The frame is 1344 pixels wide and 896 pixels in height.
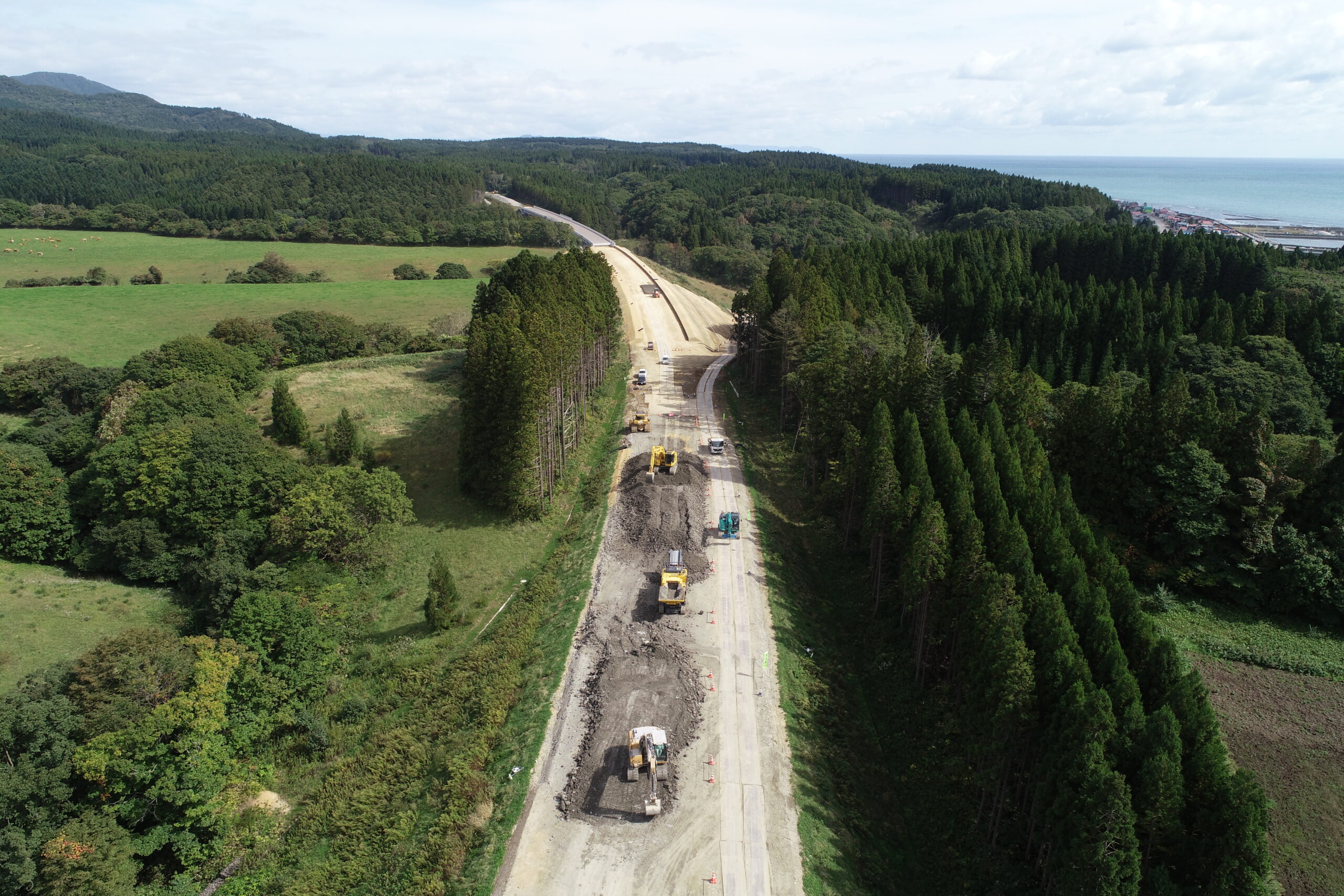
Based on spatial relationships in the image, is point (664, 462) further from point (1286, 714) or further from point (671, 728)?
point (1286, 714)

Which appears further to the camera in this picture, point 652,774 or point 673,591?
point 673,591

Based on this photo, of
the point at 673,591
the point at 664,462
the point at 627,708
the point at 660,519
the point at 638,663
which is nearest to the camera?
the point at 627,708

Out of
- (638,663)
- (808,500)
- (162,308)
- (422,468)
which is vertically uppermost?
(162,308)

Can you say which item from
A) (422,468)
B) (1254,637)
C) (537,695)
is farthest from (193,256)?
(1254,637)

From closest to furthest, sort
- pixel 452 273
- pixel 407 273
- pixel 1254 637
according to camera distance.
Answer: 1. pixel 1254 637
2. pixel 407 273
3. pixel 452 273

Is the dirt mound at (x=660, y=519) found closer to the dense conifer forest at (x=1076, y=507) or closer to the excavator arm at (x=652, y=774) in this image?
the dense conifer forest at (x=1076, y=507)

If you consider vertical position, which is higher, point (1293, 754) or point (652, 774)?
point (652, 774)

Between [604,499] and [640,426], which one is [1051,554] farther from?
[640,426]
